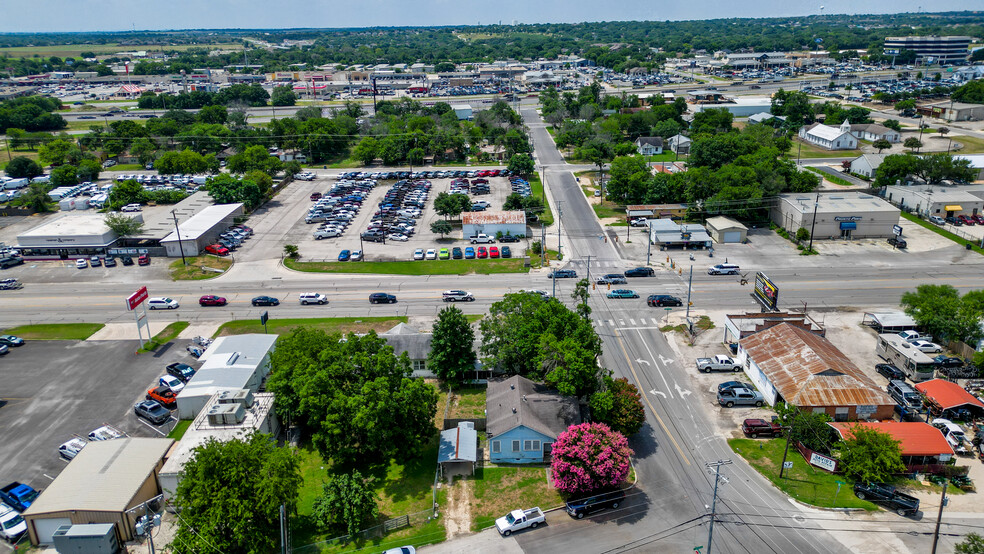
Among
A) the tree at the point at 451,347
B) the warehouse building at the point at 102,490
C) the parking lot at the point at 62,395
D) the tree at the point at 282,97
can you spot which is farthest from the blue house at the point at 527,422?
the tree at the point at 282,97

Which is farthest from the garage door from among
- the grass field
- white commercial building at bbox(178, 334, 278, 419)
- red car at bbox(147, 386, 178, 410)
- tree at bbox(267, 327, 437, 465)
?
the grass field

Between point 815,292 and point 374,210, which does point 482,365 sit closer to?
point 815,292

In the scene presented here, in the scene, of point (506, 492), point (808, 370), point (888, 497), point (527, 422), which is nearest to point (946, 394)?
point (808, 370)

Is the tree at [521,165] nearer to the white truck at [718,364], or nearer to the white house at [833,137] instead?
the white house at [833,137]

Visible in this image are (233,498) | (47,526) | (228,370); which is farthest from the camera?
(228,370)

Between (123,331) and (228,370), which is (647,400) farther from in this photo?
(123,331)

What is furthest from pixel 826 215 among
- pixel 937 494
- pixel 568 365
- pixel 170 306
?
pixel 170 306
